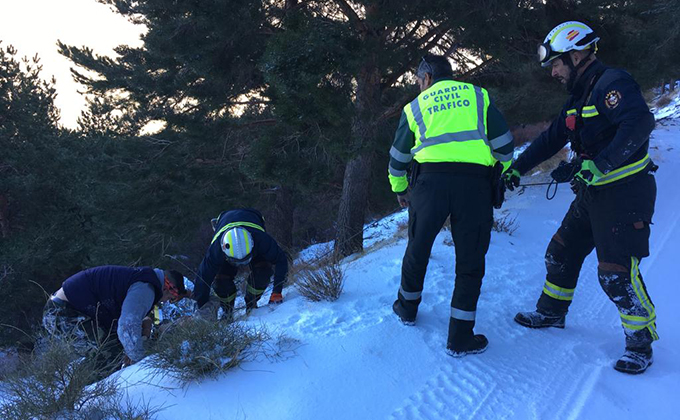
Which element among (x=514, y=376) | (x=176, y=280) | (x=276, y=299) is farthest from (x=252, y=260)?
(x=514, y=376)

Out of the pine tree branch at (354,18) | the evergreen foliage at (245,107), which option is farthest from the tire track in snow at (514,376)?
the pine tree branch at (354,18)

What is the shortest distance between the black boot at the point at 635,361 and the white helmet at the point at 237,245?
10.8 feet

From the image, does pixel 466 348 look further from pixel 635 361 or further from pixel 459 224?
pixel 635 361

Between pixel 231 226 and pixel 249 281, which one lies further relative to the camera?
pixel 249 281

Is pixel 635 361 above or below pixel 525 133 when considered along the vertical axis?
below

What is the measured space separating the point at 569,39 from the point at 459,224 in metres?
1.42

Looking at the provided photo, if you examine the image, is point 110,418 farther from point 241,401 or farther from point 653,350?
point 653,350

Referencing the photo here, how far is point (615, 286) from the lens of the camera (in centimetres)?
255

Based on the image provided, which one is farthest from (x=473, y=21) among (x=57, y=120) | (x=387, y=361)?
(x=57, y=120)

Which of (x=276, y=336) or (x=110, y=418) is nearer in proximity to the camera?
(x=110, y=418)

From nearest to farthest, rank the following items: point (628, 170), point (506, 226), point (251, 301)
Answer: point (628, 170)
point (251, 301)
point (506, 226)

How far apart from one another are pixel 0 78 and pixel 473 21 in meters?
14.5

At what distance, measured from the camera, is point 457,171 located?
2482 mm

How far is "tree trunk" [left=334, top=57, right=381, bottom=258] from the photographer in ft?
21.7
